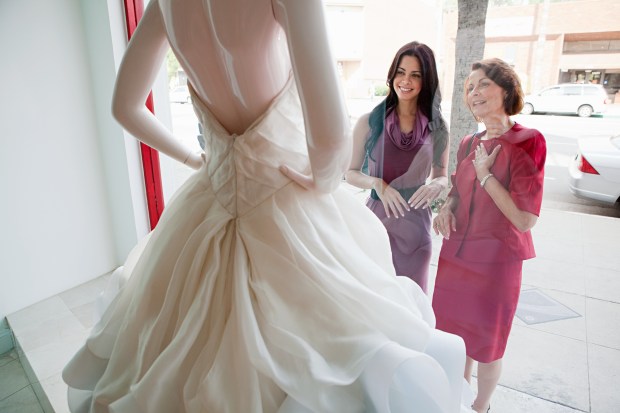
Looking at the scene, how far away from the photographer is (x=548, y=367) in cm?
161

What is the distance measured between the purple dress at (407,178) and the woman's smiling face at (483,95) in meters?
0.14

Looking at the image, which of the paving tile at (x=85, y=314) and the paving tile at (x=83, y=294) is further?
the paving tile at (x=83, y=294)

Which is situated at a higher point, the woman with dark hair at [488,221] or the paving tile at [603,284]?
the woman with dark hair at [488,221]

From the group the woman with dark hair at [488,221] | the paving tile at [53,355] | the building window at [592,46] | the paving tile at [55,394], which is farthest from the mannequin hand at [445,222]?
the paving tile at [53,355]

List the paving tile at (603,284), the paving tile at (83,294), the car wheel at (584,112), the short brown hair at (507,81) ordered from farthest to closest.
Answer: the paving tile at (83,294) < the paving tile at (603,284) < the car wheel at (584,112) < the short brown hair at (507,81)

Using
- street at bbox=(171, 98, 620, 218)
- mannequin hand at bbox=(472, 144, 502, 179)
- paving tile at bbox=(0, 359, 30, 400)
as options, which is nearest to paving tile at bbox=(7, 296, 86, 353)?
paving tile at bbox=(0, 359, 30, 400)

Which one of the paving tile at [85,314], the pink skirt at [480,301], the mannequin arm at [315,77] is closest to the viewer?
the mannequin arm at [315,77]

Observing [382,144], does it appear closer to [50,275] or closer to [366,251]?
[366,251]

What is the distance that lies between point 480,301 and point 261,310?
2.97 ft

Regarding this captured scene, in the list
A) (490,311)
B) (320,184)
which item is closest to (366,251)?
(320,184)

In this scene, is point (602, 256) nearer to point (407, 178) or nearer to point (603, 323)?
point (603, 323)

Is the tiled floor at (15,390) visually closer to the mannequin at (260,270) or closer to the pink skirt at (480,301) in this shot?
the mannequin at (260,270)

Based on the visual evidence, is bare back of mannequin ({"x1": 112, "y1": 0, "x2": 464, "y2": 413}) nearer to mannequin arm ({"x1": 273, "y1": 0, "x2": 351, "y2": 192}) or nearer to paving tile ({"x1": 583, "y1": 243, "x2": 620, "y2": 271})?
mannequin arm ({"x1": 273, "y1": 0, "x2": 351, "y2": 192})

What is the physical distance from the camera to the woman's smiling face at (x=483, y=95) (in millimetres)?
1110
